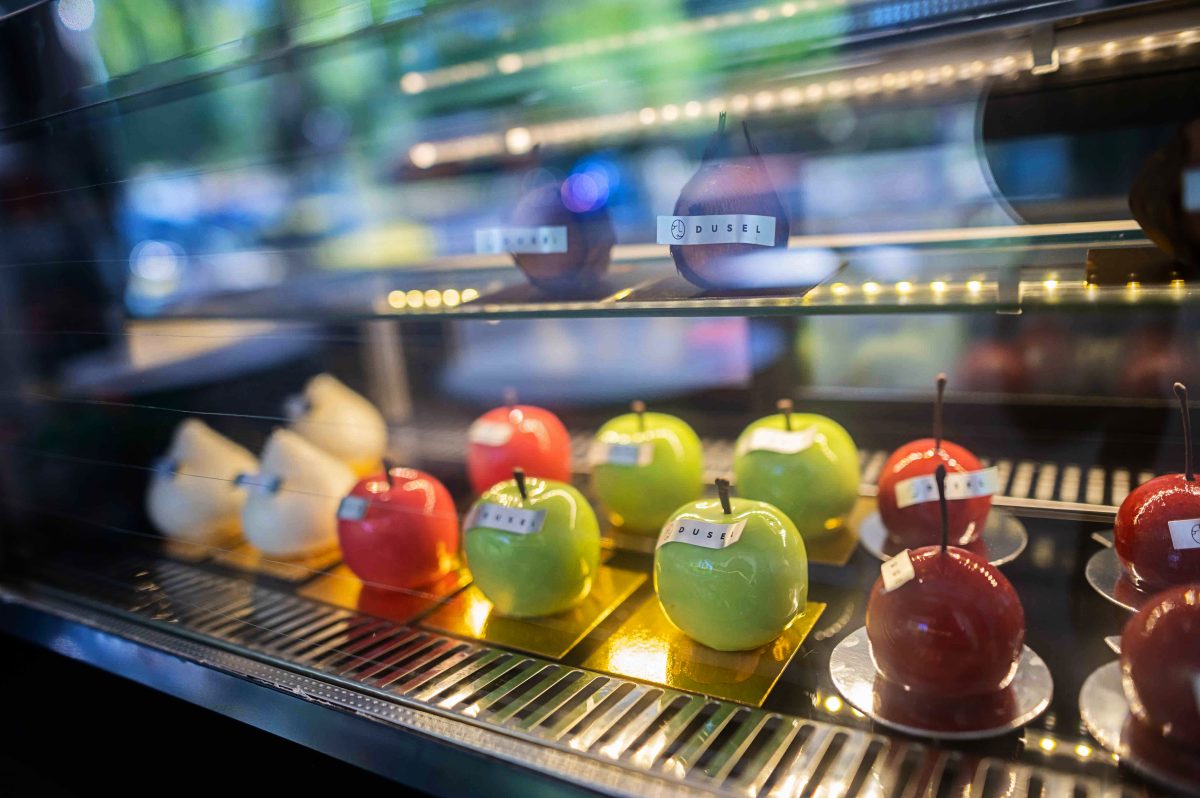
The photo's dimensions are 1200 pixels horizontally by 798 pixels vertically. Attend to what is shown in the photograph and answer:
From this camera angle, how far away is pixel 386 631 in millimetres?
1120

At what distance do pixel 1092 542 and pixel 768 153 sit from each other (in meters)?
0.85

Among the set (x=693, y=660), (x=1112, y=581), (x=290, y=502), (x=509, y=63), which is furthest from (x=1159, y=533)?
(x=509, y=63)

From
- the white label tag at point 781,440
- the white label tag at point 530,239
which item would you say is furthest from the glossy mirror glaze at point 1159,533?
the white label tag at point 530,239

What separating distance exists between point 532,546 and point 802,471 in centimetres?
36

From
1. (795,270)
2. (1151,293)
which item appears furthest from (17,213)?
(1151,293)

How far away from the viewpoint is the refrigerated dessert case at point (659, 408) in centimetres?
84

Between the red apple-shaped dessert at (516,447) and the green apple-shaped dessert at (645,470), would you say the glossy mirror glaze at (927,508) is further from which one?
the red apple-shaped dessert at (516,447)

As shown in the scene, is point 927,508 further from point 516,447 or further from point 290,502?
point 290,502

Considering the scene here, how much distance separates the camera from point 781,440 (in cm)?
116

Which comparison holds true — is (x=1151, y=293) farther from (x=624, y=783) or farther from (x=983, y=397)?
(x=983, y=397)

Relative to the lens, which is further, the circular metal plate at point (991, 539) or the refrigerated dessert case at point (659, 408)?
the circular metal plate at point (991, 539)

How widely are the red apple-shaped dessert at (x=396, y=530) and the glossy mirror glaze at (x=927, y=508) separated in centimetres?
60

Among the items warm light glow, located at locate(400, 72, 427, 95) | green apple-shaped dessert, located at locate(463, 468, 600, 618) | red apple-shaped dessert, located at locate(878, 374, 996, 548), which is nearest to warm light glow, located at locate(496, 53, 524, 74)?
warm light glow, located at locate(400, 72, 427, 95)

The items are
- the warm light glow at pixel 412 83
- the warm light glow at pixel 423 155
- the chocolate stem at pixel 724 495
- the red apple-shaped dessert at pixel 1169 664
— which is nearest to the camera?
the red apple-shaped dessert at pixel 1169 664
